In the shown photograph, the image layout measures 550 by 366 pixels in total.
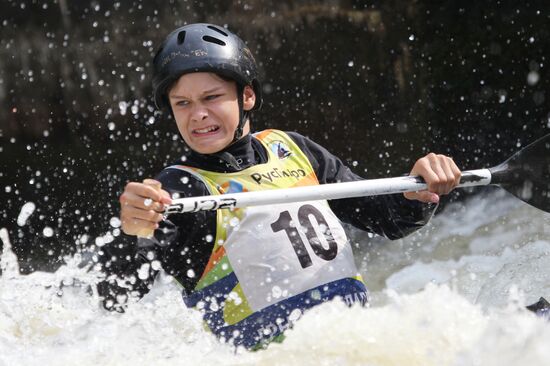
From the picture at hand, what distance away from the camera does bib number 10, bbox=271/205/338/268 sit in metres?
2.57

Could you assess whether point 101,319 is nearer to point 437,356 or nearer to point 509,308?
point 437,356

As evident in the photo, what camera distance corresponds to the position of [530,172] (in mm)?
2930

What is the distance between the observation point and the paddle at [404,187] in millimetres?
2311

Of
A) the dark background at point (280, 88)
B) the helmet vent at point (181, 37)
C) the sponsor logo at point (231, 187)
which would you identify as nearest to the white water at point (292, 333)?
the sponsor logo at point (231, 187)

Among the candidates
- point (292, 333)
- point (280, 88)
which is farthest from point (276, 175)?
point (280, 88)

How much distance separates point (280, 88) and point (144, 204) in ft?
14.1

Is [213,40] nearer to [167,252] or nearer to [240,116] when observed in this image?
[240,116]

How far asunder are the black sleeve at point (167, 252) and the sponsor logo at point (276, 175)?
0.21m

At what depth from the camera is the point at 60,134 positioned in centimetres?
614

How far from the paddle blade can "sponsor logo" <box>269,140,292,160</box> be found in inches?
Answer: 30.5

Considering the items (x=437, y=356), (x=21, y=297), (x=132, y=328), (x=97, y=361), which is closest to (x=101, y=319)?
(x=132, y=328)

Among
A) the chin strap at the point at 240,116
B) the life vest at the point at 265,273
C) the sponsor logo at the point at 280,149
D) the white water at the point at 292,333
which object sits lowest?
the white water at the point at 292,333

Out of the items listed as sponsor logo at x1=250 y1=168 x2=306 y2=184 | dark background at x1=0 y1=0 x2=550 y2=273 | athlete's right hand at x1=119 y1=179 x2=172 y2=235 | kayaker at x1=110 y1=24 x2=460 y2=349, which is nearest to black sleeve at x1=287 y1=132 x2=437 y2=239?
kayaker at x1=110 y1=24 x2=460 y2=349

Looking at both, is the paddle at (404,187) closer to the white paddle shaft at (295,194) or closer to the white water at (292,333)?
the white paddle shaft at (295,194)
